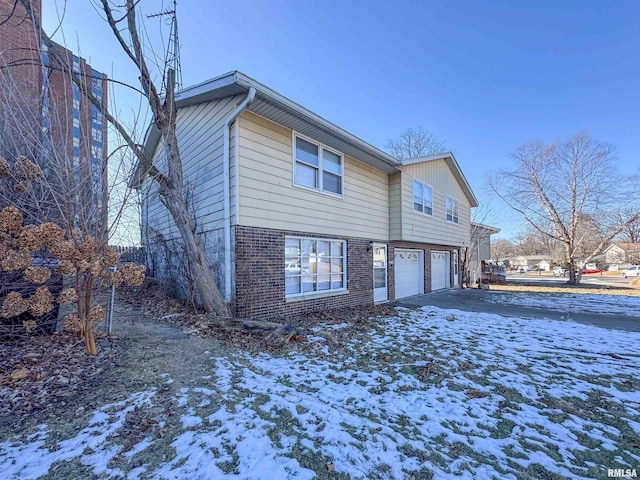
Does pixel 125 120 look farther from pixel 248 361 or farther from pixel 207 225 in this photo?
pixel 248 361

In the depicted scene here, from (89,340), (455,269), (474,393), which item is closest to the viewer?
(474,393)

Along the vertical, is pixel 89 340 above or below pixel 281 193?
below

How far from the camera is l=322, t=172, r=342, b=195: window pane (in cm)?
830

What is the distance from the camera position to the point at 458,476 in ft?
7.02

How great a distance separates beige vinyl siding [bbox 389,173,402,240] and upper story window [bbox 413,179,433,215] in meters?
1.14

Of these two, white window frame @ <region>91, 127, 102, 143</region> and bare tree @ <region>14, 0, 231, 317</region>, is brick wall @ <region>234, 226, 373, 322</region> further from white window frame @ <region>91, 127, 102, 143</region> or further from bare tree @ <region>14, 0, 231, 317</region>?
white window frame @ <region>91, 127, 102, 143</region>

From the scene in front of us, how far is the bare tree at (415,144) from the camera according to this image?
2456 centimetres

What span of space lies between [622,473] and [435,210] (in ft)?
37.4

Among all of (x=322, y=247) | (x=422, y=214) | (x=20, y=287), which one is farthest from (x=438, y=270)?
(x=20, y=287)

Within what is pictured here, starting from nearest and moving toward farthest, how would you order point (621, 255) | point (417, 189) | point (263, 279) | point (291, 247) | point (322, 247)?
1. point (263, 279)
2. point (291, 247)
3. point (322, 247)
4. point (417, 189)
5. point (621, 255)

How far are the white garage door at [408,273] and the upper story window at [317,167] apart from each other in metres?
4.30

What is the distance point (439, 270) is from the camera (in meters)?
14.6

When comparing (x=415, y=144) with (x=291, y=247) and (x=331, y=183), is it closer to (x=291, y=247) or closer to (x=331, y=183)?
(x=331, y=183)

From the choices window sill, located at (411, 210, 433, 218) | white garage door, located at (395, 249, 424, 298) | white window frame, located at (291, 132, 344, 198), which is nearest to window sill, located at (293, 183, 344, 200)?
white window frame, located at (291, 132, 344, 198)
